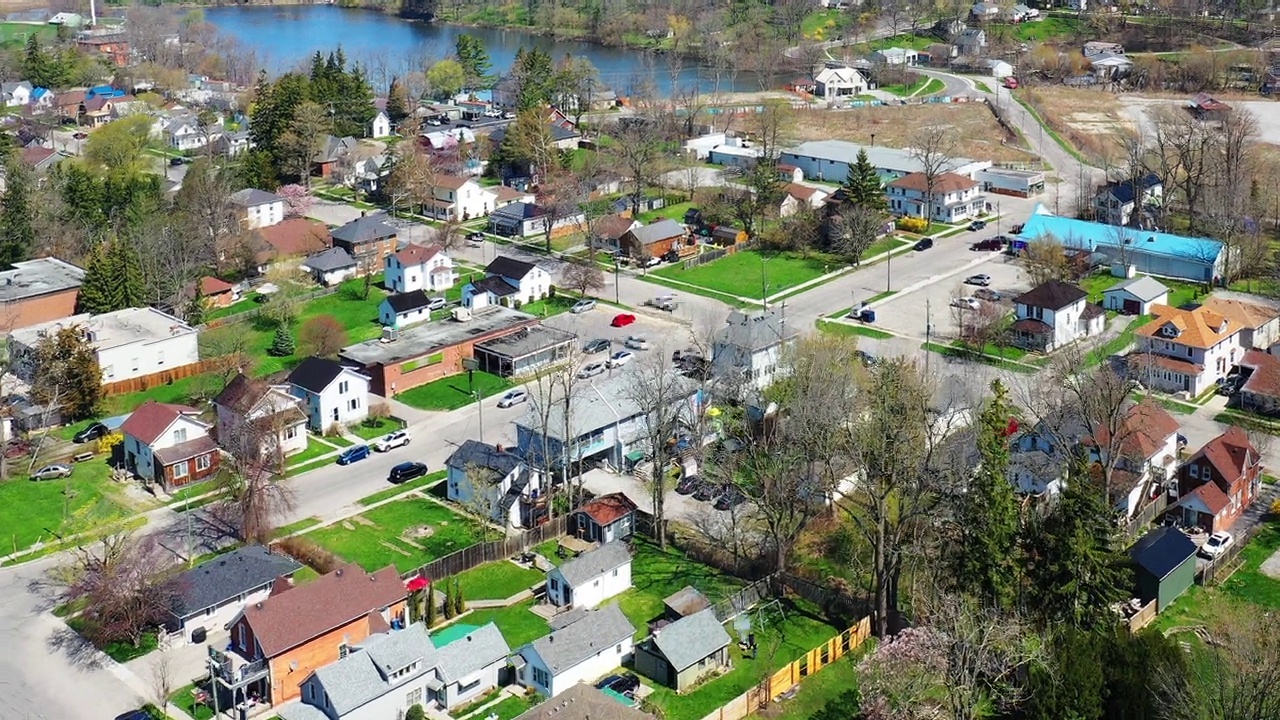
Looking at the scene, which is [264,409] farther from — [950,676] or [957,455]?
[950,676]

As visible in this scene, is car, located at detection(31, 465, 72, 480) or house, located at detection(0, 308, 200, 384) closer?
car, located at detection(31, 465, 72, 480)

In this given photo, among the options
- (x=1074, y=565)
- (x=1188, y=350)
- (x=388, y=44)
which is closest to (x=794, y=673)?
(x=1074, y=565)

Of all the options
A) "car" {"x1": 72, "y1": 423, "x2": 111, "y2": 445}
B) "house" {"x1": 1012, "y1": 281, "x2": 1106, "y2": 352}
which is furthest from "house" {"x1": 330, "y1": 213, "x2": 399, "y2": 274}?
"house" {"x1": 1012, "y1": 281, "x2": 1106, "y2": 352}

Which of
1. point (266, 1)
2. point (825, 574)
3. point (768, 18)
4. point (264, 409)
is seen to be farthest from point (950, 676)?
point (266, 1)

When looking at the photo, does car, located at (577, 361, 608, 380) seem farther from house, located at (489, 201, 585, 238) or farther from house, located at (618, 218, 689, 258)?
house, located at (489, 201, 585, 238)

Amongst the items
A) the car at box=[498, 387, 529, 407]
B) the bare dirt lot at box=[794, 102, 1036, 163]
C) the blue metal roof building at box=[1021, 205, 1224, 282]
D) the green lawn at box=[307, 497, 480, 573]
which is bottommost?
the green lawn at box=[307, 497, 480, 573]

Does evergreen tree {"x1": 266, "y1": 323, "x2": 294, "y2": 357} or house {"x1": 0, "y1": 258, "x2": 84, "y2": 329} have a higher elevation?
house {"x1": 0, "y1": 258, "x2": 84, "y2": 329}
